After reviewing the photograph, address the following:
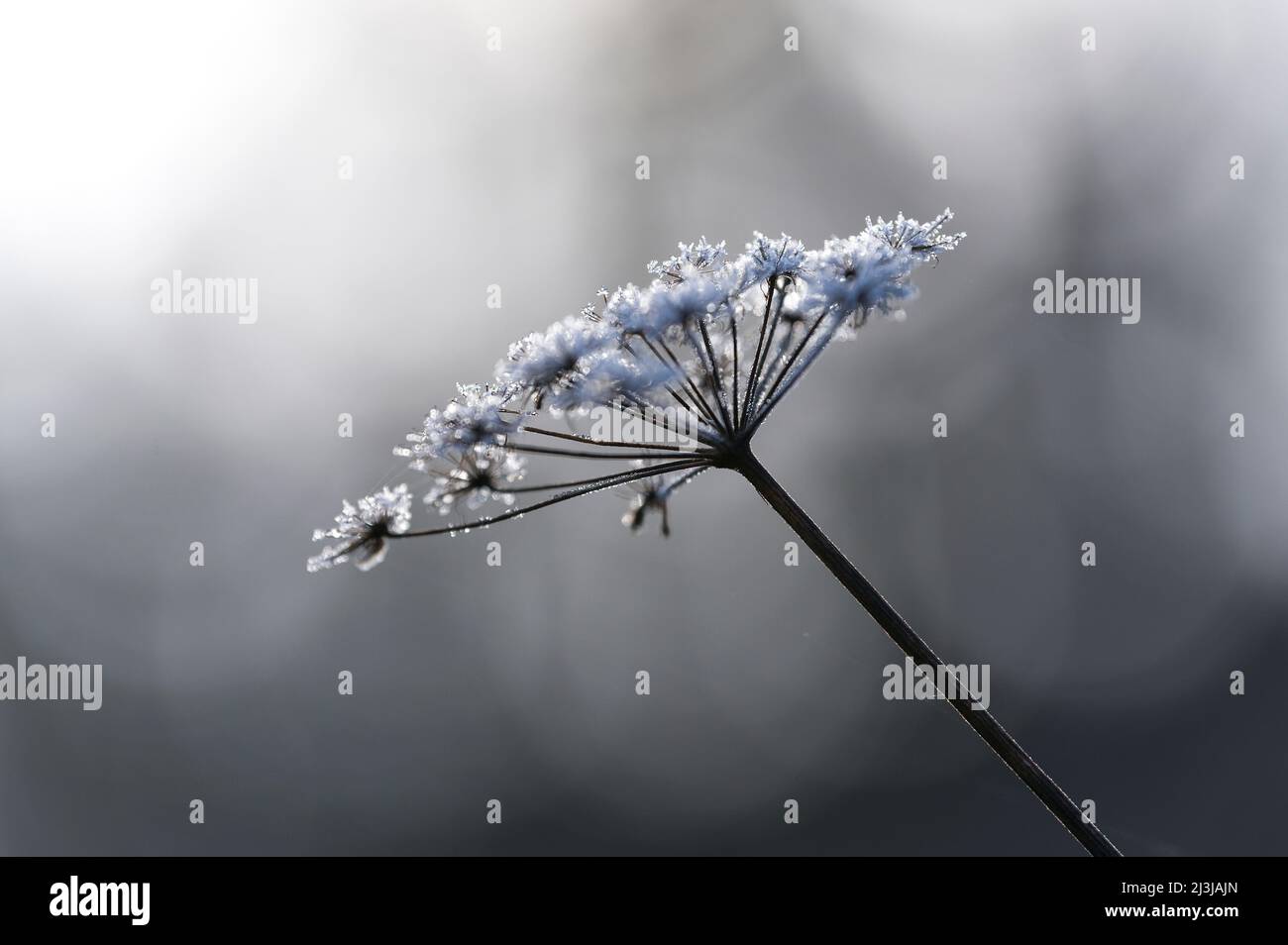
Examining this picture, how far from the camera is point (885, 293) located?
6020mm

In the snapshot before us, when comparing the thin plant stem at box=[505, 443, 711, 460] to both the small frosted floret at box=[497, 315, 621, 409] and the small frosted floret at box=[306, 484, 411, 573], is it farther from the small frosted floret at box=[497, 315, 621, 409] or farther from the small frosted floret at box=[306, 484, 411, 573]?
the small frosted floret at box=[306, 484, 411, 573]

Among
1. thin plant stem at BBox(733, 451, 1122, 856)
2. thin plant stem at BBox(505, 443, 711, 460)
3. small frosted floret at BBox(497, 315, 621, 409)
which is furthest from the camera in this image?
small frosted floret at BBox(497, 315, 621, 409)

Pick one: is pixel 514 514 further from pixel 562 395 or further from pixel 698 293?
pixel 698 293

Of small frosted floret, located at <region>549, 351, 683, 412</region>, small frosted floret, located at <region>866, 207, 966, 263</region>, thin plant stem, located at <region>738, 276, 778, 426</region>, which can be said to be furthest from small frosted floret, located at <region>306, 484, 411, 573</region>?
small frosted floret, located at <region>866, 207, 966, 263</region>

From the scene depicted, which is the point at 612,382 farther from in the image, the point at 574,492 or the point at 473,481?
the point at 473,481

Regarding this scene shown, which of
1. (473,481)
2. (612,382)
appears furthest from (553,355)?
(473,481)

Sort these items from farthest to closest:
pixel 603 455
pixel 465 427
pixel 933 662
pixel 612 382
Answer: pixel 465 427, pixel 612 382, pixel 603 455, pixel 933 662

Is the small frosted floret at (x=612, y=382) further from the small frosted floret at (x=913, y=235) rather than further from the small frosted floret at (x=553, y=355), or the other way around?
the small frosted floret at (x=913, y=235)

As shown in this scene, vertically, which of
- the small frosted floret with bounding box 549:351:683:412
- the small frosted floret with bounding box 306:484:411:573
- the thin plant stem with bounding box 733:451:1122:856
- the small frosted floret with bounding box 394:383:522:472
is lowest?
the thin plant stem with bounding box 733:451:1122:856

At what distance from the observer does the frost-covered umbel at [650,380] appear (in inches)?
231

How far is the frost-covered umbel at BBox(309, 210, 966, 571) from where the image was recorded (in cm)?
586

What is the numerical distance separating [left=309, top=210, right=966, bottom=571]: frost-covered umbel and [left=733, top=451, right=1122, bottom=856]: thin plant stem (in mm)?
749

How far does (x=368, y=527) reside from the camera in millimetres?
6117

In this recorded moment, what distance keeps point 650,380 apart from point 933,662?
7.70 feet
